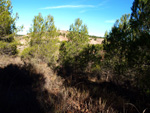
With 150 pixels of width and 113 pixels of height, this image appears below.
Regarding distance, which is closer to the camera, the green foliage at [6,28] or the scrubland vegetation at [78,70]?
the scrubland vegetation at [78,70]

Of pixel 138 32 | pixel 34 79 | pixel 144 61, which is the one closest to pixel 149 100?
pixel 144 61

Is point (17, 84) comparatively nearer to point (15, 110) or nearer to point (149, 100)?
point (15, 110)

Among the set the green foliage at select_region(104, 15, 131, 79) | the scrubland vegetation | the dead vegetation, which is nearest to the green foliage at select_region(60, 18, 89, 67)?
the scrubland vegetation

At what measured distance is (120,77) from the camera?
7348 mm

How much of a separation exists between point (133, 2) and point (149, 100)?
626 centimetres

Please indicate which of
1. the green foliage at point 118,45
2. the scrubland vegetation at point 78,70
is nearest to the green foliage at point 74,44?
the scrubland vegetation at point 78,70

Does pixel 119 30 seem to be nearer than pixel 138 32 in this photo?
No

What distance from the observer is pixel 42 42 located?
9.63 m

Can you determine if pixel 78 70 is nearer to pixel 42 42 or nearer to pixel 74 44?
pixel 74 44

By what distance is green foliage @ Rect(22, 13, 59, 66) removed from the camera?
9477 millimetres

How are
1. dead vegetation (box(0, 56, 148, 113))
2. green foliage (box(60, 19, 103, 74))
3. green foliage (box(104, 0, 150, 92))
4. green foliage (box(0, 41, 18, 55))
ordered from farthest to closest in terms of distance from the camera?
1. green foliage (box(60, 19, 103, 74))
2. green foliage (box(0, 41, 18, 55))
3. green foliage (box(104, 0, 150, 92))
4. dead vegetation (box(0, 56, 148, 113))

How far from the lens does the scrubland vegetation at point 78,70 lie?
302cm

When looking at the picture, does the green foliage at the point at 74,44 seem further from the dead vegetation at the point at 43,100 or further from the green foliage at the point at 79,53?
the dead vegetation at the point at 43,100

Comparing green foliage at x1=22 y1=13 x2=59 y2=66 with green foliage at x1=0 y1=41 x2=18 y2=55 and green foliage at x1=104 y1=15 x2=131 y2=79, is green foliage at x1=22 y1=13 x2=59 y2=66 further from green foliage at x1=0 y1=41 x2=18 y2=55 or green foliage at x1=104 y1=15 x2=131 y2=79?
green foliage at x1=104 y1=15 x2=131 y2=79
